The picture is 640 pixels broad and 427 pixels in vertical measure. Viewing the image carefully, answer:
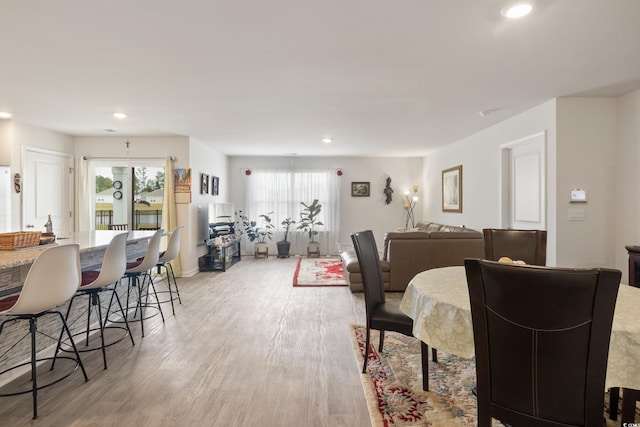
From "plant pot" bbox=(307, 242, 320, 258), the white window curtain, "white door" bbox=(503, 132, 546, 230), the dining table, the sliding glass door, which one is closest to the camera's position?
the dining table

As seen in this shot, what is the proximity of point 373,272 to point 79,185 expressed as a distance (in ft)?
17.7

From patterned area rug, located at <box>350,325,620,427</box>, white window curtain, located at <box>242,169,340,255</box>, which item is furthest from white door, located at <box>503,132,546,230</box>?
white window curtain, located at <box>242,169,340,255</box>

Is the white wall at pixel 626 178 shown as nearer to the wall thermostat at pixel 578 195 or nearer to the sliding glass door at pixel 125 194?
the wall thermostat at pixel 578 195

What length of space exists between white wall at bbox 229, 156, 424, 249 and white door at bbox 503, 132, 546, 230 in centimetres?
354

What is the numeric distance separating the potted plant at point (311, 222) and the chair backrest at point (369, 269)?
5192 mm

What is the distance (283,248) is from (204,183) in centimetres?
239

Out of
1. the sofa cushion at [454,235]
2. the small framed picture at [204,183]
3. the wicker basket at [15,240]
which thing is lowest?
the sofa cushion at [454,235]

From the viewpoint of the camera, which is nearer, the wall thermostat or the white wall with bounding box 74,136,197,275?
the wall thermostat

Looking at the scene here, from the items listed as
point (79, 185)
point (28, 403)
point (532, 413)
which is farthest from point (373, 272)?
point (79, 185)

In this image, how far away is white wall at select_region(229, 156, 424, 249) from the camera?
319 inches

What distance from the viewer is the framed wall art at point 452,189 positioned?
20.1 feet

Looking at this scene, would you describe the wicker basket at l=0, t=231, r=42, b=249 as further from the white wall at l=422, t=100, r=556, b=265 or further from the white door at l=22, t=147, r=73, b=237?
the white wall at l=422, t=100, r=556, b=265

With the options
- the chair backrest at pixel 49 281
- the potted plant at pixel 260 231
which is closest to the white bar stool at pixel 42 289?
the chair backrest at pixel 49 281

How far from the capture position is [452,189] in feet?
21.3
